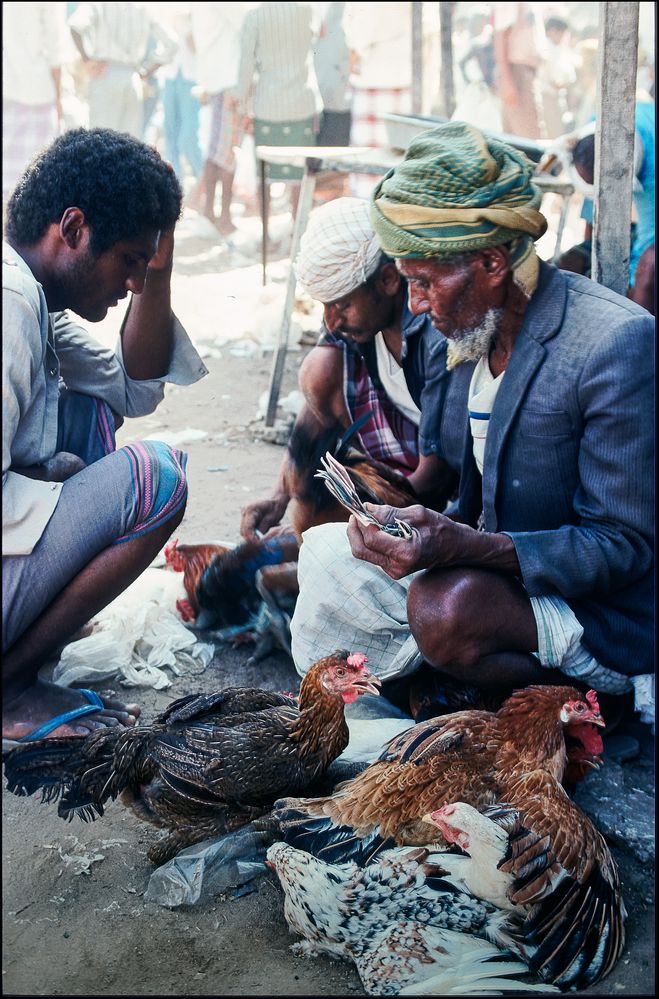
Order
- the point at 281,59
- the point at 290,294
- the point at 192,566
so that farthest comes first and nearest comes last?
the point at 281,59 < the point at 290,294 < the point at 192,566

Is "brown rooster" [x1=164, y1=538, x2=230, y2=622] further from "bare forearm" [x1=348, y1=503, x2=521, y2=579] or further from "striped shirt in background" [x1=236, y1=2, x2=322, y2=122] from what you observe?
"striped shirt in background" [x1=236, y1=2, x2=322, y2=122]

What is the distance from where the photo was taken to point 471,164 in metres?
2.67

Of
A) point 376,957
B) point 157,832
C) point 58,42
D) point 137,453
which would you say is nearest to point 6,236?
point 137,453

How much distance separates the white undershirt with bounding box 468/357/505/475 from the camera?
296 centimetres

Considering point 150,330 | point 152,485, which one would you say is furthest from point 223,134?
point 152,485

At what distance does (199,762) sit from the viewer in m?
Result: 2.69

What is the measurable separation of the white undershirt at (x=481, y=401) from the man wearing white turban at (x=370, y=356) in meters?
0.21

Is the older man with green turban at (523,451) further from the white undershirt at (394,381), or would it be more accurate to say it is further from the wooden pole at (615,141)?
the white undershirt at (394,381)

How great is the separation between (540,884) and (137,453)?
169 centimetres

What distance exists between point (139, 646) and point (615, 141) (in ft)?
8.20

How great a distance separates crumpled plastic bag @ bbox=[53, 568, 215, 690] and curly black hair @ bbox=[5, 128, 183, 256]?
1552 mm

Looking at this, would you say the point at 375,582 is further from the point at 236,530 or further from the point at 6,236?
the point at 236,530

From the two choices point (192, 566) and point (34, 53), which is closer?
point (192, 566)

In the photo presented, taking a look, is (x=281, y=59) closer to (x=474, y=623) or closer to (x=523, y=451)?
(x=523, y=451)
